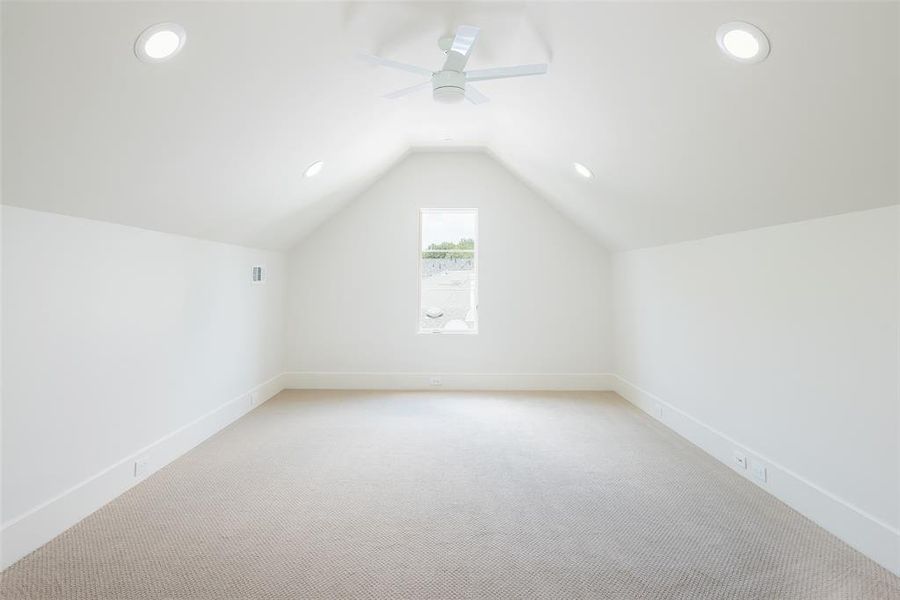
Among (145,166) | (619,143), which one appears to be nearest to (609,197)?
(619,143)

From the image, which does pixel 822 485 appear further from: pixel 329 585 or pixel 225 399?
pixel 225 399

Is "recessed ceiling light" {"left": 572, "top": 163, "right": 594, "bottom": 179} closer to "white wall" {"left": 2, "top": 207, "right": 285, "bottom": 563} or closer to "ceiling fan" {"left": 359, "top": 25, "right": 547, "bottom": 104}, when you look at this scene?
"ceiling fan" {"left": 359, "top": 25, "right": 547, "bottom": 104}

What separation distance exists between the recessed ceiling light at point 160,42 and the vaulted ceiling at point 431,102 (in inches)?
1.4

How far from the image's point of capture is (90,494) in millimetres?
2391

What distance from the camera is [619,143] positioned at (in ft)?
9.14

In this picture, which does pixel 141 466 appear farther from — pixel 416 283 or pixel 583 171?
pixel 583 171

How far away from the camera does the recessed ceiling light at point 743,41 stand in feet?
5.21

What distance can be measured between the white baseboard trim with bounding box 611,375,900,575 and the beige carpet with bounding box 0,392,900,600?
7 centimetres

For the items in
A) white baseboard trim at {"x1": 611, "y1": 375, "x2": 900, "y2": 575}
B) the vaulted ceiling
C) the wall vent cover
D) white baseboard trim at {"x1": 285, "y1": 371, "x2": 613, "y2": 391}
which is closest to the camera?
the vaulted ceiling

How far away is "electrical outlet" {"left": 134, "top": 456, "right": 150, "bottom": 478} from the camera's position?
275 cm

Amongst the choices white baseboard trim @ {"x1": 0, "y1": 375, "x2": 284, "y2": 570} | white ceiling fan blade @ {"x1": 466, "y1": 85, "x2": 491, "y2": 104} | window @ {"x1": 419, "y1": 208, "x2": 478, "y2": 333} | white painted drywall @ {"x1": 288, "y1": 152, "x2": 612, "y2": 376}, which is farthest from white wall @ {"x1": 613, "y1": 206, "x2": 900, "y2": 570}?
white baseboard trim @ {"x1": 0, "y1": 375, "x2": 284, "y2": 570}

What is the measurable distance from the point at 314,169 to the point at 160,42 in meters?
1.82

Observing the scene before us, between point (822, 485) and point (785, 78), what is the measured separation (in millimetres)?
2050

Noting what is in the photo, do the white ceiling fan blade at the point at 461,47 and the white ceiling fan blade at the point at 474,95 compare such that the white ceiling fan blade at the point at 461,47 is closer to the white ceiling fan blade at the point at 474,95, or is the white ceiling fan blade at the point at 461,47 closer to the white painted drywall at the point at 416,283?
the white ceiling fan blade at the point at 474,95
